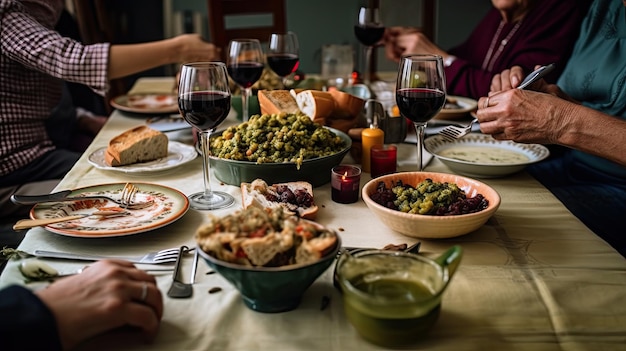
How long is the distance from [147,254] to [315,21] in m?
3.82

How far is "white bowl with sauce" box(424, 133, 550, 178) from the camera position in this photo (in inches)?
56.4

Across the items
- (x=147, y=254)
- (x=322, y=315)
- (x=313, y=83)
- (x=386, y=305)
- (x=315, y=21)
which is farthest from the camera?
(x=315, y=21)

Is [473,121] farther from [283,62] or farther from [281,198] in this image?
[283,62]

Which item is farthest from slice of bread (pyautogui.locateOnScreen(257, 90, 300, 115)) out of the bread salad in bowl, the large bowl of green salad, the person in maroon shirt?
the person in maroon shirt

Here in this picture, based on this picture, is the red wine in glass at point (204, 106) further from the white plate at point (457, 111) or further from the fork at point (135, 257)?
the white plate at point (457, 111)

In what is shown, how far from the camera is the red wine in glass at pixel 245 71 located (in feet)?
5.61

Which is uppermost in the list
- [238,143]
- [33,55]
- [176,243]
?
[33,55]

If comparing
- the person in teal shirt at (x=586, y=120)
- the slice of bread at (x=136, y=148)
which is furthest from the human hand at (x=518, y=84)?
the slice of bread at (x=136, y=148)

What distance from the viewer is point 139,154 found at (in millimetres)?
1553

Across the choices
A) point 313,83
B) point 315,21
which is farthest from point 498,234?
point 315,21

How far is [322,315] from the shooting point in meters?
0.88

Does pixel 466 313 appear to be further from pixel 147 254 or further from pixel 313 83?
pixel 313 83

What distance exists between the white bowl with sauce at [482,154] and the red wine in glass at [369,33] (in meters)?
0.65

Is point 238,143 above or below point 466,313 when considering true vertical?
above
